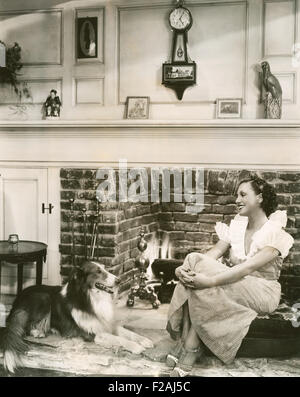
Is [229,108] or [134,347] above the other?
[229,108]

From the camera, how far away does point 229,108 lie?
263cm

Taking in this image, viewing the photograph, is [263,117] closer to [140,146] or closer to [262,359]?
[140,146]

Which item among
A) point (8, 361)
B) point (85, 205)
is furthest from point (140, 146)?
point (8, 361)

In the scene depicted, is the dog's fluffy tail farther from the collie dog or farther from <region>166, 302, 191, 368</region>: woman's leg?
<region>166, 302, 191, 368</region>: woman's leg

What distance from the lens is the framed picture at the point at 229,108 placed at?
8.59 ft

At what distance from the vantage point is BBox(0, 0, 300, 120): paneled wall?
2.56 metres

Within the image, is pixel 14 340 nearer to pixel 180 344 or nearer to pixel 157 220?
pixel 180 344

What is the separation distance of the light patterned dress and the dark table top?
0.89 meters

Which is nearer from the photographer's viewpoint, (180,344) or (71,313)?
(180,344)

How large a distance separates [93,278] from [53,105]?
3.21 feet

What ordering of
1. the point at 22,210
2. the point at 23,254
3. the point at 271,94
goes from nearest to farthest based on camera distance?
the point at 271,94 → the point at 23,254 → the point at 22,210

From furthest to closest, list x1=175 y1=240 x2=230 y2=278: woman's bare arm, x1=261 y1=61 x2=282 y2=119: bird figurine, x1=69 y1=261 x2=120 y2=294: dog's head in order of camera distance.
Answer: x1=69 y1=261 x2=120 y2=294: dog's head < x1=175 y1=240 x2=230 y2=278: woman's bare arm < x1=261 y1=61 x2=282 y2=119: bird figurine

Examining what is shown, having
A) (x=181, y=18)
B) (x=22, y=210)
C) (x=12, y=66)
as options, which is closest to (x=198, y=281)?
(x=22, y=210)

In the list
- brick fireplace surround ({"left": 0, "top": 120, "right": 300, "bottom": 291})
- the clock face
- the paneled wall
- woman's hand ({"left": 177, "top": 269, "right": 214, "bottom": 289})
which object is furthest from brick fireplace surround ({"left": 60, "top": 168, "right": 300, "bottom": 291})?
the clock face
